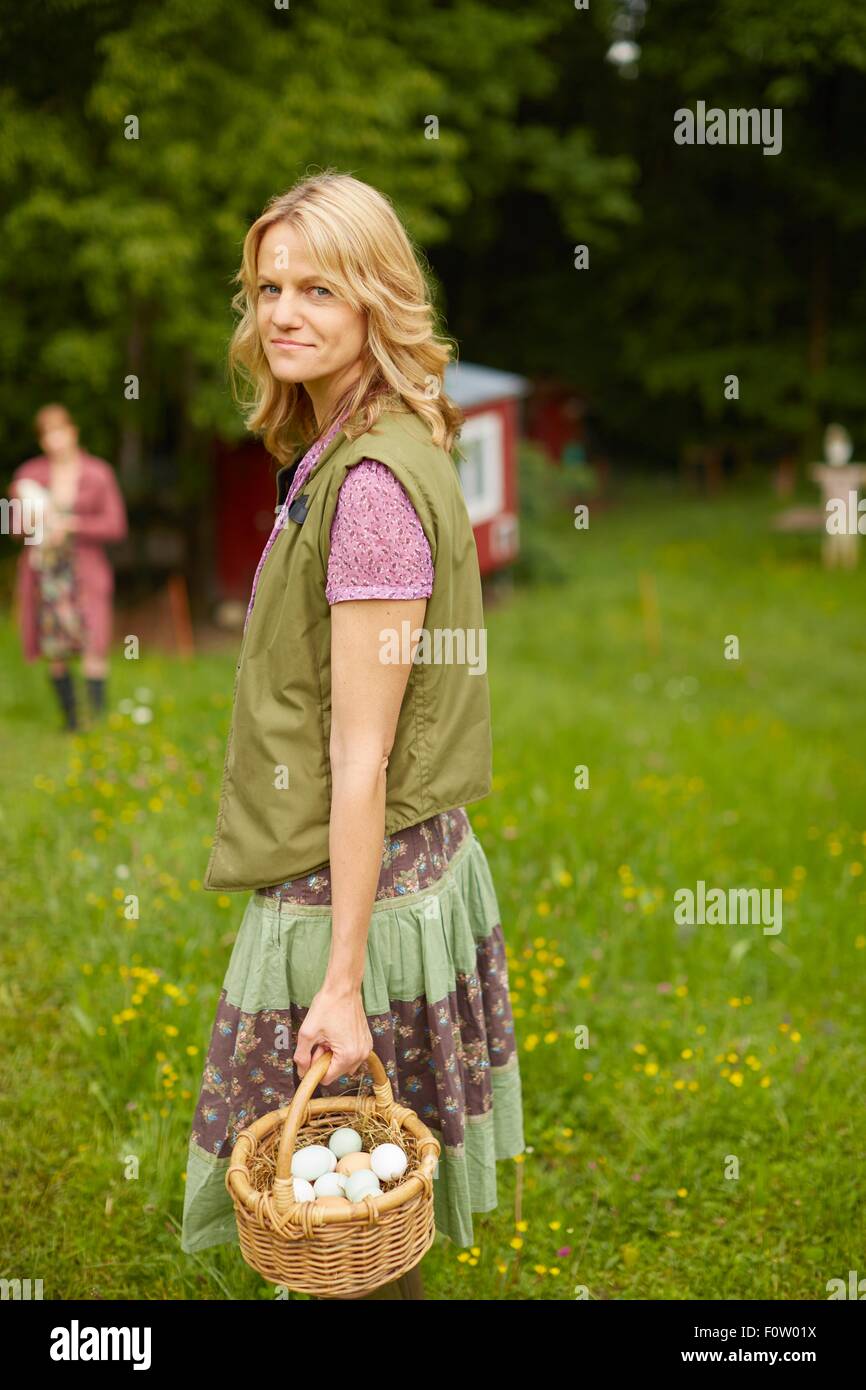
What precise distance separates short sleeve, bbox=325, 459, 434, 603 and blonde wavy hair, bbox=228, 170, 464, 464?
103 millimetres

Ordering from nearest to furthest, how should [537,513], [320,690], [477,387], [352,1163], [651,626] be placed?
[320,690]
[352,1163]
[651,626]
[477,387]
[537,513]

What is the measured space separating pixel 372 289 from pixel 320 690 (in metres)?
0.65

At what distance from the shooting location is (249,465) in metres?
14.5

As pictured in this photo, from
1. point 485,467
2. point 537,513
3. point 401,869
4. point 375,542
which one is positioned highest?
point 485,467

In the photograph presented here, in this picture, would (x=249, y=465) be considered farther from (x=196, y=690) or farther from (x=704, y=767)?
(x=704, y=767)

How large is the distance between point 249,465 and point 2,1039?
11.0 m

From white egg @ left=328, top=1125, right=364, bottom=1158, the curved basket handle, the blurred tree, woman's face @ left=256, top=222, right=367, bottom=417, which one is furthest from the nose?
the blurred tree

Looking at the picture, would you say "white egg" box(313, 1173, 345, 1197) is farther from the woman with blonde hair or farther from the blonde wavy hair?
the blonde wavy hair

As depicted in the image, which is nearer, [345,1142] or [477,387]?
[345,1142]

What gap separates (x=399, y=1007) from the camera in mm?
2385

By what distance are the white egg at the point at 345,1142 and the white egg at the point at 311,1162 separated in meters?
0.04

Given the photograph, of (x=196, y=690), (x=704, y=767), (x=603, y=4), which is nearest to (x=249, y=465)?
(x=196, y=690)

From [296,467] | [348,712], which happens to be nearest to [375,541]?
[348,712]

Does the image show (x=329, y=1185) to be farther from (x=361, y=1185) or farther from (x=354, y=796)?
(x=354, y=796)
